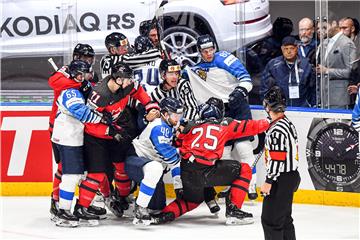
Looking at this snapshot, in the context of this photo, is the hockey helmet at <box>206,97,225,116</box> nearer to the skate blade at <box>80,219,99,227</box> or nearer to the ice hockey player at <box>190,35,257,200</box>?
the ice hockey player at <box>190,35,257,200</box>

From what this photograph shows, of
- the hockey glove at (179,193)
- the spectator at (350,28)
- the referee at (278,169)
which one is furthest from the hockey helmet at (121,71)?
the spectator at (350,28)

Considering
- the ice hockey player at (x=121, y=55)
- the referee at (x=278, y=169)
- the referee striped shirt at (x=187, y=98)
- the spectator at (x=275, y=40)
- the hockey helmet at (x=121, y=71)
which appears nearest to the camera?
the referee at (x=278, y=169)

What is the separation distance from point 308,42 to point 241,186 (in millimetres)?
1592

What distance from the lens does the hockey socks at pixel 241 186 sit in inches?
304

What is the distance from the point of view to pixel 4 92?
9227mm

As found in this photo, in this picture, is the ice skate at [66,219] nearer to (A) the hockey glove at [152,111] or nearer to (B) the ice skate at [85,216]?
(B) the ice skate at [85,216]

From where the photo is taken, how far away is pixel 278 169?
6148mm

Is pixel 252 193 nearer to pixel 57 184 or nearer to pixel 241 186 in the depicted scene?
pixel 241 186

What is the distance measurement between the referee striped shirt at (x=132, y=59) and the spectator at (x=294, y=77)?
3.43 feet

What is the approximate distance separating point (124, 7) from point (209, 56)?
127 cm

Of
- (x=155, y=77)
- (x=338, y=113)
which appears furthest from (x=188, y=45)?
(x=338, y=113)

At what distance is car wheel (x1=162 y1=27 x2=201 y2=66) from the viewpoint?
9109mm

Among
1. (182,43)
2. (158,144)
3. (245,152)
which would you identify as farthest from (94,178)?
(182,43)

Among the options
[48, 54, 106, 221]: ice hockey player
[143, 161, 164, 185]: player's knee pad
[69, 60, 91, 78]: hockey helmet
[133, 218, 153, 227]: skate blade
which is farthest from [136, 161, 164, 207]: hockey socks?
[69, 60, 91, 78]: hockey helmet
